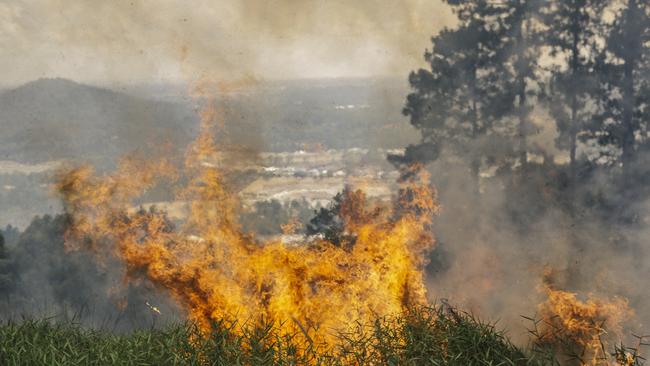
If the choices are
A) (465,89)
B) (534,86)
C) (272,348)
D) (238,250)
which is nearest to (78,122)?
(238,250)

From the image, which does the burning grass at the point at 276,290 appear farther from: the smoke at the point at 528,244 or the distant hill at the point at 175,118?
the distant hill at the point at 175,118

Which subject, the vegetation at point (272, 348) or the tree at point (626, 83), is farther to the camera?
the tree at point (626, 83)

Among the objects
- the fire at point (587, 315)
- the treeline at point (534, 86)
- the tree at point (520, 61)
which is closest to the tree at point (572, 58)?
the treeline at point (534, 86)

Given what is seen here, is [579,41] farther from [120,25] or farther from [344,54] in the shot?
[120,25]

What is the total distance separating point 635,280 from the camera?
1870 centimetres

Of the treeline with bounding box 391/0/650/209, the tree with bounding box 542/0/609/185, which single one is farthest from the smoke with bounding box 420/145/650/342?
the tree with bounding box 542/0/609/185

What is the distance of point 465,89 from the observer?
92.6 feet

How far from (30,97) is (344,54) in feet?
40.7

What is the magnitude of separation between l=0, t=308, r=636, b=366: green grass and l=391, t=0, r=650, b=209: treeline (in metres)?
17.3

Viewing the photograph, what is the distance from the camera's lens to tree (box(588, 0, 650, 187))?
27.1 m

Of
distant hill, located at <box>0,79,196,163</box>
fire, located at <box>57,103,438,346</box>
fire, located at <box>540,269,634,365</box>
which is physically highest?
distant hill, located at <box>0,79,196,163</box>

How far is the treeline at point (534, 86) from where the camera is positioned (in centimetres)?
2734

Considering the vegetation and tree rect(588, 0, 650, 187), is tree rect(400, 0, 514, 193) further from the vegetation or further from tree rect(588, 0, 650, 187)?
the vegetation

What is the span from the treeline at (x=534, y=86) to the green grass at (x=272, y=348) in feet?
56.6
